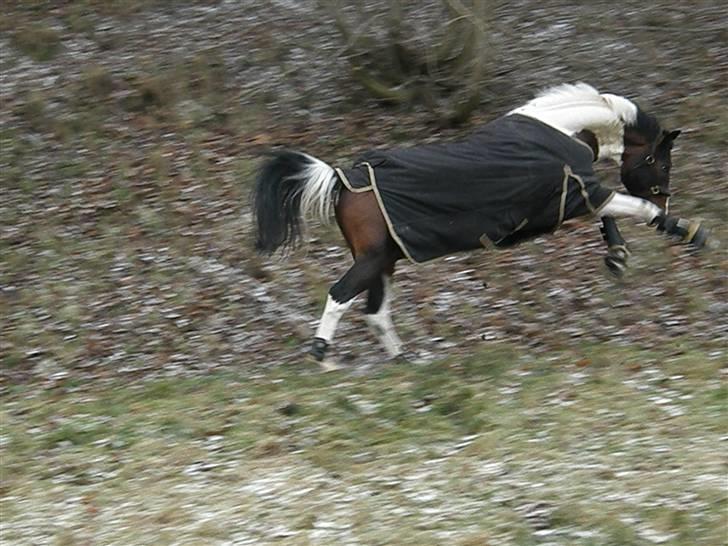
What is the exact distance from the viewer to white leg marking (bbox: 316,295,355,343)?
7.76 m

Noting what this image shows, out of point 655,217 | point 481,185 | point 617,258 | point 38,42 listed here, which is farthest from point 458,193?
point 38,42

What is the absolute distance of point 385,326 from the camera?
26.7 feet

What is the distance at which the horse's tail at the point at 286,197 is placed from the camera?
7625 mm

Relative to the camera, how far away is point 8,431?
7.66 m

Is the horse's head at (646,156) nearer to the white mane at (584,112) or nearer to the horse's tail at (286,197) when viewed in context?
the white mane at (584,112)

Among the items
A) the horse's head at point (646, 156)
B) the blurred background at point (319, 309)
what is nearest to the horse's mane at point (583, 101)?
the horse's head at point (646, 156)

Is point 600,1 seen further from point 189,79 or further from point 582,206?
point 582,206

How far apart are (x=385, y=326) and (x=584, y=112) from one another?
2.12 meters

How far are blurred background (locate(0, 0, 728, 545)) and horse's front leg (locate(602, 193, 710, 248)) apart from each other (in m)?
0.80

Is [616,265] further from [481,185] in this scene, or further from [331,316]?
[331,316]

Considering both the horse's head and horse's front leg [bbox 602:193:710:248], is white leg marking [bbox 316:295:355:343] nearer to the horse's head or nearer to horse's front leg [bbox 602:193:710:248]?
horse's front leg [bbox 602:193:710:248]

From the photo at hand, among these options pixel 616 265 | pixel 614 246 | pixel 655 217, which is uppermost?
pixel 655 217

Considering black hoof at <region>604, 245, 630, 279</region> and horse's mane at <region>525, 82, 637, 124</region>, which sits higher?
horse's mane at <region>525, 82, 637, 124</region>

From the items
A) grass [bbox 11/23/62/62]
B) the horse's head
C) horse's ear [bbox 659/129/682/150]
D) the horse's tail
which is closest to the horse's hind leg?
the horse's tail
